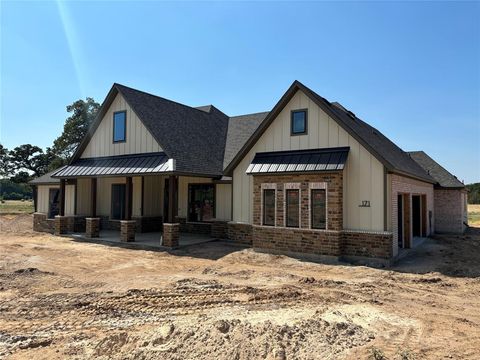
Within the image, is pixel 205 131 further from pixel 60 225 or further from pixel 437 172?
pixel 437 172

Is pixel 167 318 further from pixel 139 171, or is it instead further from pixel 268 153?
pixel 139 171

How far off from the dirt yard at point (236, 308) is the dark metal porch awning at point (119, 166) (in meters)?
4.35

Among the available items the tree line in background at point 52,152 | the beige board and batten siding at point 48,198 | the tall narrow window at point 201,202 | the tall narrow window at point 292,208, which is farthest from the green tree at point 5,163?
the tall narrow window at point 292,208

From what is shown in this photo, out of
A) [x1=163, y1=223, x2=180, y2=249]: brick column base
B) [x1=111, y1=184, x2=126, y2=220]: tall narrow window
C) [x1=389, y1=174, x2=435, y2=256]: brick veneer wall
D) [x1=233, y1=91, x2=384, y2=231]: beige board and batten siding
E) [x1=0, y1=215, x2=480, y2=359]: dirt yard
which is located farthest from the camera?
[x1=111, y1=184, x2=126, y2=220]: tall narrow window

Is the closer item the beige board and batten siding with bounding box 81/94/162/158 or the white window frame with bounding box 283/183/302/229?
the white window frame with bounding box 283/183/302/229

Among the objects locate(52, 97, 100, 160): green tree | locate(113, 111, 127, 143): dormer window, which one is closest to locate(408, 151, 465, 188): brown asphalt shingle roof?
locate(113, 111, 127, 143): dormer window

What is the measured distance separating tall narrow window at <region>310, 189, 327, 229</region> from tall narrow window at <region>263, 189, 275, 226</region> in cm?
160

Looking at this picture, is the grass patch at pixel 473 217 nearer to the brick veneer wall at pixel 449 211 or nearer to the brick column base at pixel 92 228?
the brick veneer wall at pixel 449 211

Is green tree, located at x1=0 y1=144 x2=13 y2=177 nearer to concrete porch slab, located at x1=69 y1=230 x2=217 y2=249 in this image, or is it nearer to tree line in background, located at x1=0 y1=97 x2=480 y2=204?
tree line in background, located at x1=0 y1=97 x2=480 y2=204

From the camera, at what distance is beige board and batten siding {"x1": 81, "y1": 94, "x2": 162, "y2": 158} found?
674 inches

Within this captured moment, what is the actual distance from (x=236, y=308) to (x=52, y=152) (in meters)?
45.2

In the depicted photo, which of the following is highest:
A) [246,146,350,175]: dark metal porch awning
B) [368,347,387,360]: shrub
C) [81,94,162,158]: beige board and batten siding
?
[81,94,162,158]: beige board and batten siding

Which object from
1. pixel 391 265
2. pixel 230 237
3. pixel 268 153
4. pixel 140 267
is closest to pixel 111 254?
pixel 140 267

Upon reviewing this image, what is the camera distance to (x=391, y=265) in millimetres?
11602
